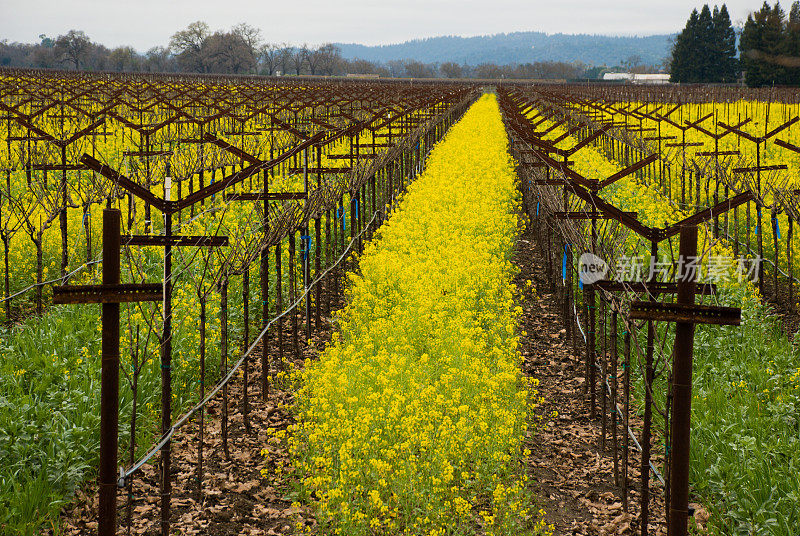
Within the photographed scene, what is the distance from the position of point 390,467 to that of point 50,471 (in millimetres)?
2735

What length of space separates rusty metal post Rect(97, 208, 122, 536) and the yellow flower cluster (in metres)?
2.08

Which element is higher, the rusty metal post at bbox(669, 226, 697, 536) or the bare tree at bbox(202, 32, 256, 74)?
the bare tree at bbox(202, 32, 256, 74)

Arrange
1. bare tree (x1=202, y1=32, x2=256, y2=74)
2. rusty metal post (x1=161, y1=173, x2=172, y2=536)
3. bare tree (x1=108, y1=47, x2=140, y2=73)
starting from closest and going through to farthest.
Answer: rusty metal post (x1=161, y1=173, x2=172, y2=536) → bare tree (x1=202, y1=32, x2=256, y2=74) → bare tree (x1=108, y1=47, x2=140, y2=73)

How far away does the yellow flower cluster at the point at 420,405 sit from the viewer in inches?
254

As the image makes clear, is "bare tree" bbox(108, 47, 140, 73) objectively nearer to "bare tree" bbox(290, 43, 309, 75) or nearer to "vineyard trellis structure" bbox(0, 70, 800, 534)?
"bare tree" bbox(290, 43, 309, 75)

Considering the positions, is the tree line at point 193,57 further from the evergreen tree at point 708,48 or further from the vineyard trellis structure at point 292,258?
the vineyard trellis structure at point 292,258

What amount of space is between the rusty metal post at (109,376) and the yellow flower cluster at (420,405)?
208cm

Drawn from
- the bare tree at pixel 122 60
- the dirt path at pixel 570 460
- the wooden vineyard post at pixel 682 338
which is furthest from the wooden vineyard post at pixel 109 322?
the bare tree at pixel 122 60

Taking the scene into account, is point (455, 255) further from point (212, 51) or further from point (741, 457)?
point (212, 51)

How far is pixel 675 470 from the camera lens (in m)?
4.66

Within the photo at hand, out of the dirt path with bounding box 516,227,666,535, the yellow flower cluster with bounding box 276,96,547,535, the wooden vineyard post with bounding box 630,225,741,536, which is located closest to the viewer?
the wooden vineyard post with bounding box 630,225,741,536

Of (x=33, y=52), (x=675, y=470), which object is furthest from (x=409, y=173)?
(x=33, y=52)

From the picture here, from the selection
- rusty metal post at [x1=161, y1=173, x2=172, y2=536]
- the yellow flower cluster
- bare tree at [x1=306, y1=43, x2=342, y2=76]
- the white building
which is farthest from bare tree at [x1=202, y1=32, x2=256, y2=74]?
rusty metal post at [x1=161, y1=173, x2=172, y2=536]

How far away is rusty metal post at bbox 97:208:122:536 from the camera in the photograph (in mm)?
4297
